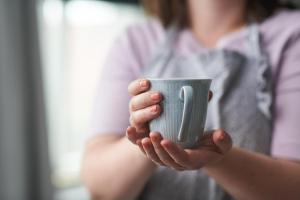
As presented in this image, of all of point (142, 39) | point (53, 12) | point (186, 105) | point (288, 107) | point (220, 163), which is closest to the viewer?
point (186, 105)

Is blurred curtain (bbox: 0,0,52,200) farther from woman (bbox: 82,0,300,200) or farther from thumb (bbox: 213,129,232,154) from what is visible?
thumb (bbox: 213,129,232,154)

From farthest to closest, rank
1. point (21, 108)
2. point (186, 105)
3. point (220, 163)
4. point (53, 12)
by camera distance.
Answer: point (53, 12), point (21, 108), point (220, 163), point (186, 105)

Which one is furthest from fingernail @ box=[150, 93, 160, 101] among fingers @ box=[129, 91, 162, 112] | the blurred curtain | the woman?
the blurred curtain

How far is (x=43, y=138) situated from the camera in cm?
95

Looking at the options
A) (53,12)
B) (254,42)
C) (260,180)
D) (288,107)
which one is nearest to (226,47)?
(254,42)

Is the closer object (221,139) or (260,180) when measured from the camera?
(221,139)

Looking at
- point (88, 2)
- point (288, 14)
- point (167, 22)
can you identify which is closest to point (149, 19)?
point (167, 22)

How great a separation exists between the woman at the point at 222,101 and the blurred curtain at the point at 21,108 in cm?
24

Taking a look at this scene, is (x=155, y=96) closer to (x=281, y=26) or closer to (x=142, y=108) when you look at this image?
(x=142, y=108)

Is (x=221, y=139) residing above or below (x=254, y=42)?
below

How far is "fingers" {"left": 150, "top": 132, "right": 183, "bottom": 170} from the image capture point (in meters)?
0.44

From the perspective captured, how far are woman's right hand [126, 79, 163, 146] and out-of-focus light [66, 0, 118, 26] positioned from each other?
0.83 meters

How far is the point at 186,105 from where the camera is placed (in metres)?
0.43

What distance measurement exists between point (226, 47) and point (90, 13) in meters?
0.64
